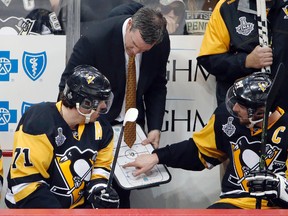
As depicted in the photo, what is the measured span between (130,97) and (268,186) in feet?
3.05

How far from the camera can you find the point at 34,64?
145 inches

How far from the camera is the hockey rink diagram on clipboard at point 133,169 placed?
10.2 ft

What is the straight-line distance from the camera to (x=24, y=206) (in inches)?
106

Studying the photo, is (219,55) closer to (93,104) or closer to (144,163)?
(144,163)

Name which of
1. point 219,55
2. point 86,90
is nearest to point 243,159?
point 219,55

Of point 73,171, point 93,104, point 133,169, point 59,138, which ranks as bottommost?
point 133,169

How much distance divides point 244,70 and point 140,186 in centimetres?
73

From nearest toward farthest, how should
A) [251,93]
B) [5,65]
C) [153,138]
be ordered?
[251,93] < [153,138] < [5,65]

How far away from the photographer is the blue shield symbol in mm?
3684

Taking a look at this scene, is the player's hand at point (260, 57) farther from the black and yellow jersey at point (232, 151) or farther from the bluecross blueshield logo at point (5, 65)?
the bluecross blueshield logo at point (5, 65)

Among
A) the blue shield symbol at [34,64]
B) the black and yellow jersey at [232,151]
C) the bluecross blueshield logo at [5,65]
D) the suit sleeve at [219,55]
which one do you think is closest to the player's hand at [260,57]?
the suit sleeve at [219,55]

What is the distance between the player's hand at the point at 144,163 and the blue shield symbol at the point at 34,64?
826mm

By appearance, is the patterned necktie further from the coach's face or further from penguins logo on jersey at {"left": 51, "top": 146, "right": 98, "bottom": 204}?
penguins logo on jersey at {"left": 51, "top": 146, "right": 98, "bottom": 204}

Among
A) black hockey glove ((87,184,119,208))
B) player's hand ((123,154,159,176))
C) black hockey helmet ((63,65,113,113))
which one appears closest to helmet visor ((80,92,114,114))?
black hockey helmet ((63,65,113,113))
